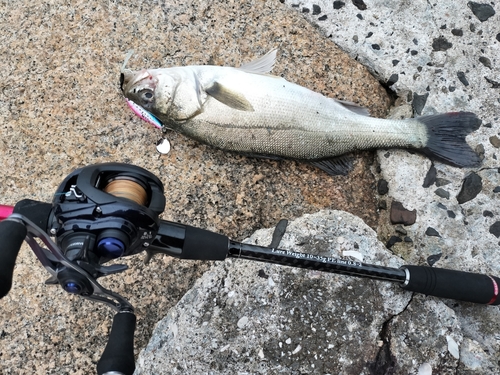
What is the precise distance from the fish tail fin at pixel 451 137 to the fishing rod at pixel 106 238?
108 centimetres

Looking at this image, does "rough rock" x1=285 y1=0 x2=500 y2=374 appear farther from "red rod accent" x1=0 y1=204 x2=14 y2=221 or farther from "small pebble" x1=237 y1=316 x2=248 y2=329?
"red rod accent" x1=0 y1=204 x2=14 y2=221

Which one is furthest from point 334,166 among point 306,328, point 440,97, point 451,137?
point 306,328

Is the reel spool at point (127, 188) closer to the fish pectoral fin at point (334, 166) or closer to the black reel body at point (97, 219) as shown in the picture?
the black reel body at point (97, 219)

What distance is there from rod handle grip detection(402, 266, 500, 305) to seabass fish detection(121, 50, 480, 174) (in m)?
0.72

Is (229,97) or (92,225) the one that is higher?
(92,225)

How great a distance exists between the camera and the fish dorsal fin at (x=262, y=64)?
2.60 meters

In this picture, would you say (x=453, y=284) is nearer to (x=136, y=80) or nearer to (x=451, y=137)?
(x=451, y=137)

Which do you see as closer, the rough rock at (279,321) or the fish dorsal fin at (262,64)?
the rough rock at (279,321)

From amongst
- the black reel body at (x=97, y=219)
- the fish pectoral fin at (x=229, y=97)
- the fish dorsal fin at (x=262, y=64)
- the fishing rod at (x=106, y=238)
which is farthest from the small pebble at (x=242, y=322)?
the fish dorsal fin at (x=262, y=64)

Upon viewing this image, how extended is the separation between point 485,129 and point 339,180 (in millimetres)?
865

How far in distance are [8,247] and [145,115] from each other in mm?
1467

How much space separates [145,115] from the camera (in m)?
2.58

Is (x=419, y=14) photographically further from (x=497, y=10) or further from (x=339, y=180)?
(x=339, y=180)

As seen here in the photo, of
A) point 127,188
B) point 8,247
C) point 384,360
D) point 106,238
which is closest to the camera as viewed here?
point 8,247
